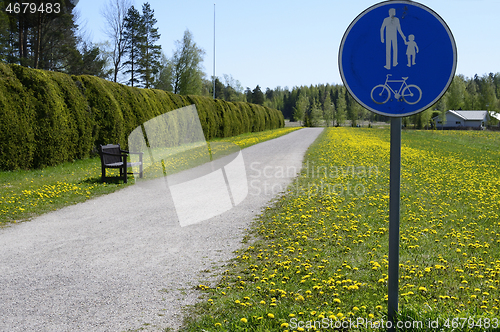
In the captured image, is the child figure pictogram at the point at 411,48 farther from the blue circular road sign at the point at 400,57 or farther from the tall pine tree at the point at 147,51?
the tall pine tree at the point at 147,51

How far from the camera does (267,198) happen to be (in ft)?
28.7

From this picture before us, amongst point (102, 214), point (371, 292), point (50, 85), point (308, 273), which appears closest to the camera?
point (371, 292)

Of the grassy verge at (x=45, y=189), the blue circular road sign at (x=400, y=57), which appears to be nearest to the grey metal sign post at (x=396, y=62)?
the blue circular road sign at (x=400, y=57)

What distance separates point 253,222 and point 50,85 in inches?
439

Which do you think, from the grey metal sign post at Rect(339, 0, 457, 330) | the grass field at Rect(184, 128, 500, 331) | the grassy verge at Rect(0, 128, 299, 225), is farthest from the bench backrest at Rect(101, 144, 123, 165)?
the grey metal sign post at Rect(339, 0, 457, 330)

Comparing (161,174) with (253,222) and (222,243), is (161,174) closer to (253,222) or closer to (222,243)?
(253,222)

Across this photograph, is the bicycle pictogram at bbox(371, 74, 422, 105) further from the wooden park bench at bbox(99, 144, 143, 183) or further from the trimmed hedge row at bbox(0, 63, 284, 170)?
the trimmed hedge row at bbox(0, 63, 284, 170)

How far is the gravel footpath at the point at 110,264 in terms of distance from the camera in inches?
131

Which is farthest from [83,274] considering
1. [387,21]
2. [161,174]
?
[161,174]

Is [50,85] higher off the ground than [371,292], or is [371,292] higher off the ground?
[50,85]

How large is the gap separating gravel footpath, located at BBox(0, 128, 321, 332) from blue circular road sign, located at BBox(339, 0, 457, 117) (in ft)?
8.41

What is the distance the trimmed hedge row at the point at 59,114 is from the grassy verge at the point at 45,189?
0.77 metres

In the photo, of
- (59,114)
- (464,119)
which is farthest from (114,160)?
(464,119)

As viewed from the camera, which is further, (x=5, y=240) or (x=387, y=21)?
(x=5, y=240)
